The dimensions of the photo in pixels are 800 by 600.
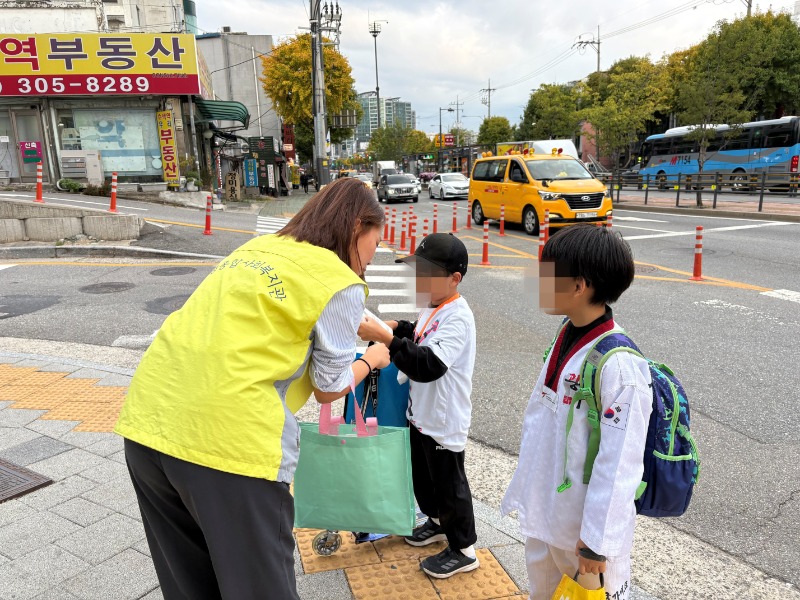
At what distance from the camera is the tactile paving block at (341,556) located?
2658 mm

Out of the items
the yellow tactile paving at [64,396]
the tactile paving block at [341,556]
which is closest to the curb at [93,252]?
the yellow tactile paving at [64,396]

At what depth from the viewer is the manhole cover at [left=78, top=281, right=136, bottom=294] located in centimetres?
861

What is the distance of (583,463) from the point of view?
1730mm

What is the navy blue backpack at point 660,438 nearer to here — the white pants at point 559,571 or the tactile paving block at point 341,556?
the white pants at point 559,571

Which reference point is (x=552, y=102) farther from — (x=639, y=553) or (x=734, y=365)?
(x=639, y=553)

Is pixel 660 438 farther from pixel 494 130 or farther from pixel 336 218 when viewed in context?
pixel 494 130

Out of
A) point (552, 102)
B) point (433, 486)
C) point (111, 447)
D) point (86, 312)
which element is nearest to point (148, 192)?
point (86, 312)

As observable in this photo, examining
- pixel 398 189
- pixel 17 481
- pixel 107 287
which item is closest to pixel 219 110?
pixel 398 189

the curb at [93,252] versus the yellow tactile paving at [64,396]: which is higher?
the curb at [93,252]

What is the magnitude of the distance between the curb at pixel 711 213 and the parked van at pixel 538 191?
18.5 ft

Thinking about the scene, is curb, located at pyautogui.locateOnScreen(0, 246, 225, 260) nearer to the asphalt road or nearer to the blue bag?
the asphalt road

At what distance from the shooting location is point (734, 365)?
18.0ft

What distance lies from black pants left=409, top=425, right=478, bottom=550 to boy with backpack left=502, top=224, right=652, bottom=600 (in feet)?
1.59

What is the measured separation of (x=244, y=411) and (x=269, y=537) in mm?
354
